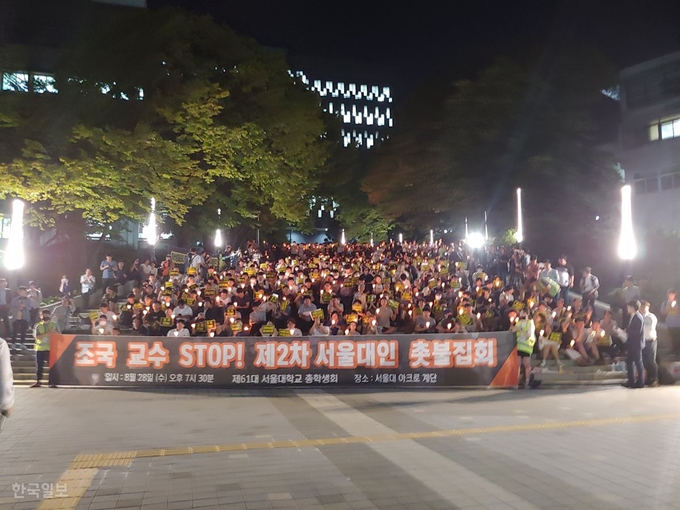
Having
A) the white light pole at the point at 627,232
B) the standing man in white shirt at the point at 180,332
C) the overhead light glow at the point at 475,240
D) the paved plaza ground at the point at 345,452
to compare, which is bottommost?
the paved plaza ground at the point at 345,452

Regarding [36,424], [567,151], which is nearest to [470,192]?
[567,151]

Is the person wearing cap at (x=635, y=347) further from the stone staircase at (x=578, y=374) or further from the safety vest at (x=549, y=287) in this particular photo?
the safety vest at (x=549, y=287)

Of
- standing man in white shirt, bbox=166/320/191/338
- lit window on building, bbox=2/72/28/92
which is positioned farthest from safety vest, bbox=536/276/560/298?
lit window on building, bbox=2/72/28/92

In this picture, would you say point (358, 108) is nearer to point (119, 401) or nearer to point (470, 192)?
point (470, 192)

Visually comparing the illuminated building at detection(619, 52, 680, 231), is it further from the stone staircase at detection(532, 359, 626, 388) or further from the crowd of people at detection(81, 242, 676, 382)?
the stone staircase at detection(532, 359, 626, 388)

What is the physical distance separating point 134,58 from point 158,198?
6.70 meters

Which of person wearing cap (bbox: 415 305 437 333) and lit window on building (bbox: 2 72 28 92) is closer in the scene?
person wearing cap (bbox: 415 305 437 333)

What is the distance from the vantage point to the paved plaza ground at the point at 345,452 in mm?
6098

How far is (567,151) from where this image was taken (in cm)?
3080

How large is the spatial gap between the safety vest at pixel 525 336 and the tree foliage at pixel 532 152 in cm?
1873

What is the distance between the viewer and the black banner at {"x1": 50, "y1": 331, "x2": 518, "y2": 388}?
43.9 ft

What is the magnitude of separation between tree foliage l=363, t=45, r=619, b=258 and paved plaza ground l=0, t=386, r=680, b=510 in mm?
Answer: 19702

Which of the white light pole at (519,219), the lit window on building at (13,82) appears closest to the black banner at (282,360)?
the white light pole at (519,219)

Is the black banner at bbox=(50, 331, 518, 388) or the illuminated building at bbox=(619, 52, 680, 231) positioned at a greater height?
the illuminated building at bbox=(619, 52, 680, 231)
